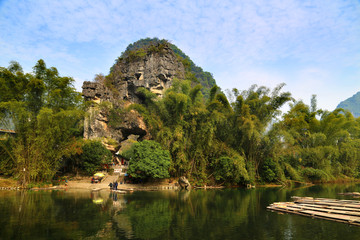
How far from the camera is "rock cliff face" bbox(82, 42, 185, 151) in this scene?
29.2 metres

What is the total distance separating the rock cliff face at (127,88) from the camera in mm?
29212

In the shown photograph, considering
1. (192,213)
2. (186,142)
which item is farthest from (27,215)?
(186,142)

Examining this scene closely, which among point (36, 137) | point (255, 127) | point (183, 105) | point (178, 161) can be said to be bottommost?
point (178, 161)

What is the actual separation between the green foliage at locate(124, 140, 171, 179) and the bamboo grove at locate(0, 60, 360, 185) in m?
1.27

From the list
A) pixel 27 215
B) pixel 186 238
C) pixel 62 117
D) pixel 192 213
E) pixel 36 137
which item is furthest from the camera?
pixel 62 117

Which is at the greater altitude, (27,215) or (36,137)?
(36,137)

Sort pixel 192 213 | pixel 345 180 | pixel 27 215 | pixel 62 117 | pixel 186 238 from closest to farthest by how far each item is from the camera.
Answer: pixel 186 238 → pixel 27 215 → pixel 192 213 → pixel 62 117 → pixel 345 180

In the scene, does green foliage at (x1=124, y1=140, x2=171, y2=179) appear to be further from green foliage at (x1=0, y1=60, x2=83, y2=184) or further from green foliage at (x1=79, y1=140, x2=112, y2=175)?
green foliage at (x1=0, y1=60, x2=83, y2=184)

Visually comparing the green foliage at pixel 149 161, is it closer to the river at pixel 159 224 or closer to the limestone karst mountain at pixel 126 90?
the limestone karst mountain at pixel 126 90

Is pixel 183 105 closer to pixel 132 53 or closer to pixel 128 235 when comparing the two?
pixel 128 235

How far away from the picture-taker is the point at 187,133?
22438 millimetres

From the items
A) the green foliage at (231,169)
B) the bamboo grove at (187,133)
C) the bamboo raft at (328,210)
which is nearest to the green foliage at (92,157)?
the bamboo grove at (187,133)

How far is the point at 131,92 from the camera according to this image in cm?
3556

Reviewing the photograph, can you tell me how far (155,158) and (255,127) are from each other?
965 centimetres
